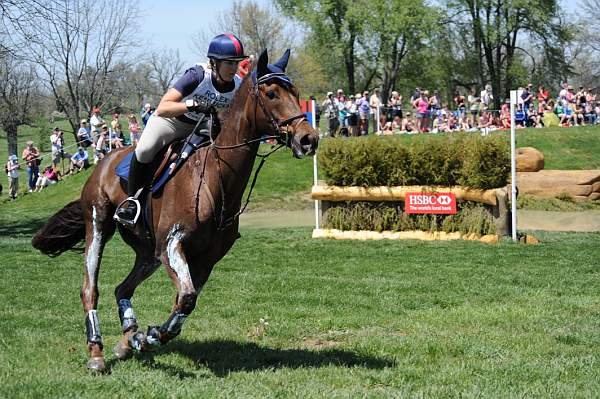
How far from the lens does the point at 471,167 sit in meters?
15.7

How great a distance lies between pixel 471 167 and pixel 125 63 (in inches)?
1488

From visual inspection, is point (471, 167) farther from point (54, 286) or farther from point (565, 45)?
point (565, 45)

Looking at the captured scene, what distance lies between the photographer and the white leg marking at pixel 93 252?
24.3ft

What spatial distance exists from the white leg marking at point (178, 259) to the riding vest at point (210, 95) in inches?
41.8

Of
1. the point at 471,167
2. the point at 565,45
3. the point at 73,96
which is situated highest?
the point at 565,45

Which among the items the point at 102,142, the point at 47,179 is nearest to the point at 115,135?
the point at 102,142

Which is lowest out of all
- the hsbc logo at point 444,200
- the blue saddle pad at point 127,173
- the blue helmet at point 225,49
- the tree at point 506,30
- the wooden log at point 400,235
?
the wooden log at point 400,235

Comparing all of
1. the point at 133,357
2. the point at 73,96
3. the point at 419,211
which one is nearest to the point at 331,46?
the point at 73,96

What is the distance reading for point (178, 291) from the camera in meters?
6.36

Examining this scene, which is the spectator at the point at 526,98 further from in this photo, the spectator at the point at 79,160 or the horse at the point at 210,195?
the horse at the point at 210,195

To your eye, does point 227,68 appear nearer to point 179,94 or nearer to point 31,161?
point 179,94

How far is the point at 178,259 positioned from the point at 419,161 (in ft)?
35.1

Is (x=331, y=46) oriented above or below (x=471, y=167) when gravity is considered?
above

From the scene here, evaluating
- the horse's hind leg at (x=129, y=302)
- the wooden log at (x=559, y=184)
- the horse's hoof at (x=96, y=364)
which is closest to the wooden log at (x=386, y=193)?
the wooden log at (x=559, y=184)
